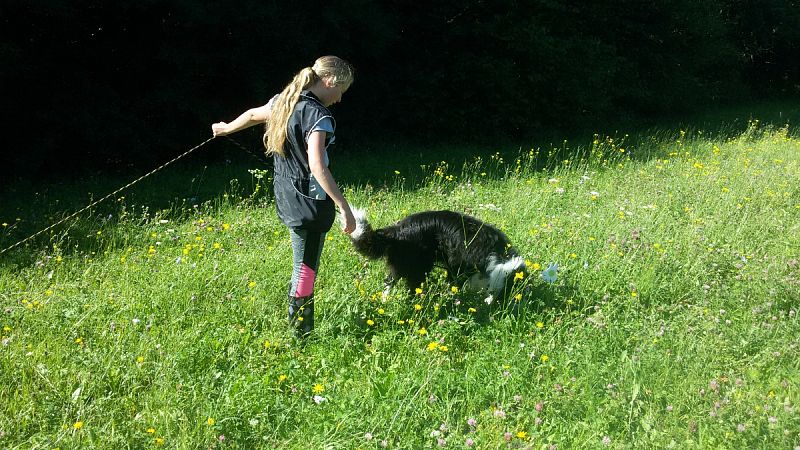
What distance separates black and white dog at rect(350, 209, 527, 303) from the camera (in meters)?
4.30

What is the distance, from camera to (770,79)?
2277 centimetres

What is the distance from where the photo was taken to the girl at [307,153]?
3479 mm

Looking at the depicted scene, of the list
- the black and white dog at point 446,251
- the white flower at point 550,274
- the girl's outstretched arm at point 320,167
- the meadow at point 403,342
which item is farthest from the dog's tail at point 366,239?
the white flower at point 550,274

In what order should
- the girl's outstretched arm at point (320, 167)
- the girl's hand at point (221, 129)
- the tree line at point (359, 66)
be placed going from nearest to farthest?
the girl's outstretched arm at point (320, 167), the girl's hand at point (221, 129), the tree line at point (359, 66)

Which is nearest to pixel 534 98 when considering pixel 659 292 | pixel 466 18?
pixel 466 18

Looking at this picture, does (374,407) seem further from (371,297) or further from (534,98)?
(534,98)

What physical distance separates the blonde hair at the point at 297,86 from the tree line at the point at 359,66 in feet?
19.1

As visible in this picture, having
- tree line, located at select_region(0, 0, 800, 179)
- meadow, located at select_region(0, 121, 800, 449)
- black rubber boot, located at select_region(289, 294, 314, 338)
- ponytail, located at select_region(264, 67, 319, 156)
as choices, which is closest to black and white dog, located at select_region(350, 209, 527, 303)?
meadow, located at select_region(0, 121, 800, 449)

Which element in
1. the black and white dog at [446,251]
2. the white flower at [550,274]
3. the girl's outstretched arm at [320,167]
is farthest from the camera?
the white flower at [550,274]

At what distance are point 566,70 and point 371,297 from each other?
34.1 ft

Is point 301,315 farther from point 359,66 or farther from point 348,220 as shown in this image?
point 359,66

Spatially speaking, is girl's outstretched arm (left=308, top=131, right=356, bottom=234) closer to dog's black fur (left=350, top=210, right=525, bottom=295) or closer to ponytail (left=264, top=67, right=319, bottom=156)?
ponytail (left=264, top=67, right=319, bottom=156)

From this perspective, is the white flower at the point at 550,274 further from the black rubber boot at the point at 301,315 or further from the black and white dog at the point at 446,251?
the black rubber boot at the point at 301,315

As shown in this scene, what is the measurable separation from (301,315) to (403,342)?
63cm
